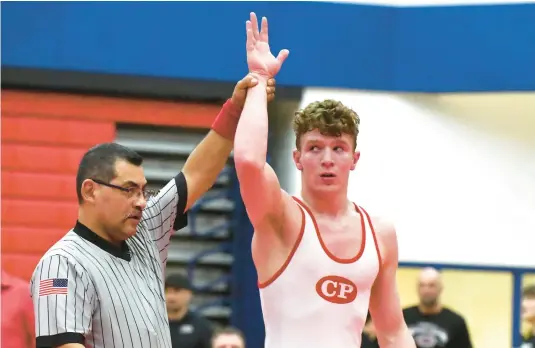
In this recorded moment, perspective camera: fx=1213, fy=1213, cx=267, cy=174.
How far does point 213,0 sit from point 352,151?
5801mm

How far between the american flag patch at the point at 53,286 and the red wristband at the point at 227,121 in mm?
981

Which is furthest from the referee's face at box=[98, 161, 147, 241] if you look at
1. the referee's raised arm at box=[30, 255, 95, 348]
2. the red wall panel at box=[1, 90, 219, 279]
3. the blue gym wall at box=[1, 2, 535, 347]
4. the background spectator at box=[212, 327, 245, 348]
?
the red wall panel at box=[1, 90, 219, 279]

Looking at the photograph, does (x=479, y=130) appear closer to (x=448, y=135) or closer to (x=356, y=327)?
(x=448, y=135)

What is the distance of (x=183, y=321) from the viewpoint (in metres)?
8.59

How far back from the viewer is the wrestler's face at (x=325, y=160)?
14.6 feet

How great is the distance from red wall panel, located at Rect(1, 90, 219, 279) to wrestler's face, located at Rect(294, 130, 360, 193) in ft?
19.9

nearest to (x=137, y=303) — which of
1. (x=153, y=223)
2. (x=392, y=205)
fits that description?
(x=153, y=223)

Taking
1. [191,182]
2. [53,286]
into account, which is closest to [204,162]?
[191,182]

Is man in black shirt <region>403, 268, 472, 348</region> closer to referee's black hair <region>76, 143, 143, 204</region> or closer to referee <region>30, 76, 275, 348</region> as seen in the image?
referee <region>30, 76, 275, 348</region>

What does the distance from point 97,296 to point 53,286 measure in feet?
0.58

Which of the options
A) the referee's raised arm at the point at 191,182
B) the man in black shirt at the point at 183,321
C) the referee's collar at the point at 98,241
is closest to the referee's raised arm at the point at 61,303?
the referee's collar at the point at 98,241

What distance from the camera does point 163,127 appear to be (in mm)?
10688

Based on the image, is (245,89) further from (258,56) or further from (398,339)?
(398,339)

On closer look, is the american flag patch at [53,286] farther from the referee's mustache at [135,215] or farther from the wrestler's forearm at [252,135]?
the wrestler's forearm at [252,135]
